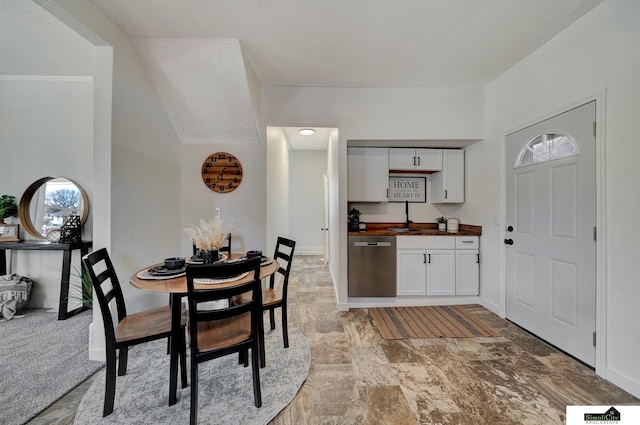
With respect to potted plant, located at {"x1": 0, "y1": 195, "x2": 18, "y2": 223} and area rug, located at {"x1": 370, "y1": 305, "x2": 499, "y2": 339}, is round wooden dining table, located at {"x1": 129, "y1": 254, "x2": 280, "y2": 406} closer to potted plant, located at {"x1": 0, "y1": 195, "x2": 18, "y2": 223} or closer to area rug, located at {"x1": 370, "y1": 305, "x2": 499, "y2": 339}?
area rug, located at {"x1": 370, "y1": 305, "x2": 499, "y2": 339}

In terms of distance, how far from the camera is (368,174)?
321 cm

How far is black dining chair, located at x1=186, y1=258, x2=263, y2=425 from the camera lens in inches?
49.8

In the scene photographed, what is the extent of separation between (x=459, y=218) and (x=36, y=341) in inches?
200

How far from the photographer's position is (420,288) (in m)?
2.98

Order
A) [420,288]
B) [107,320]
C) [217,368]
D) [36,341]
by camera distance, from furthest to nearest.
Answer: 1. [420,288]
2. [36,341]
3. [217,368]
4. [107,320]

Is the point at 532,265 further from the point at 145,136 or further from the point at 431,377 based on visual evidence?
the point at 145,136

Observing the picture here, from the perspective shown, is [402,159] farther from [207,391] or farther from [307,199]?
[207,391]

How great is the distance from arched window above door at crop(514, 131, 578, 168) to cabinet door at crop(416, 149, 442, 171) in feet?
3.03

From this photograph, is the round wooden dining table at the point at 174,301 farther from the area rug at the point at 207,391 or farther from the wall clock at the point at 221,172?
the wall clock at the point at 221,172

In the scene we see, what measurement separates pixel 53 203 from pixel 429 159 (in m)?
4.94

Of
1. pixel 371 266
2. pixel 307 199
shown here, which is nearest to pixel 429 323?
pixel 371 266

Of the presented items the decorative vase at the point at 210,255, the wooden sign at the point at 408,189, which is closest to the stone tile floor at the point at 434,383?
the decorative vase at the point at 210,255

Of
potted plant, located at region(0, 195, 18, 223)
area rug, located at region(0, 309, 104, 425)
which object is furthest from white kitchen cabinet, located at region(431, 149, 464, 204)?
potted plant, located at region(0, 195, 18, 223)

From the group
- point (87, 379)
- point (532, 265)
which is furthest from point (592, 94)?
point (87, 379)
